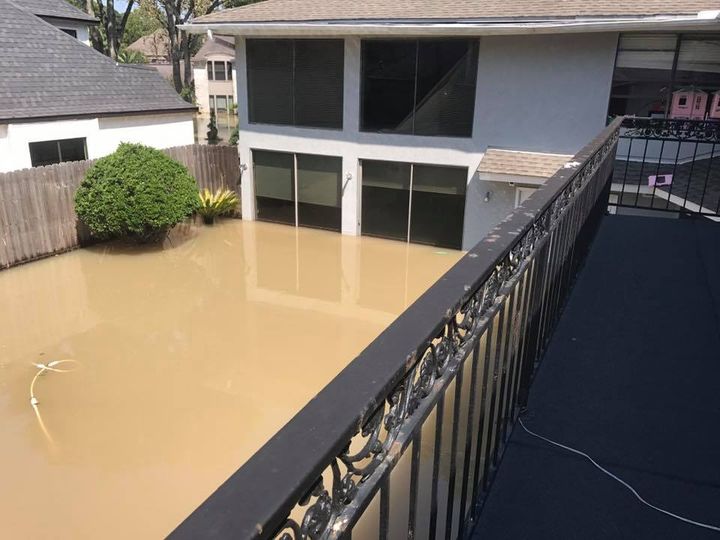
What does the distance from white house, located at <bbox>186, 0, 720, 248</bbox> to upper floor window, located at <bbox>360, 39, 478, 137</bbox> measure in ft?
0.10

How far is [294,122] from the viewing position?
1586 cm

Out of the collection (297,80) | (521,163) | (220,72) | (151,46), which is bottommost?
A: (521,163)

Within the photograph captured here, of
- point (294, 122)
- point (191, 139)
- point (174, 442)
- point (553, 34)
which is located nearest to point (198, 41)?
point (191, 139)

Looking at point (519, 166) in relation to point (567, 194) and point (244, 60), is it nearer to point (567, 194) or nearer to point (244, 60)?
point (244, 60)

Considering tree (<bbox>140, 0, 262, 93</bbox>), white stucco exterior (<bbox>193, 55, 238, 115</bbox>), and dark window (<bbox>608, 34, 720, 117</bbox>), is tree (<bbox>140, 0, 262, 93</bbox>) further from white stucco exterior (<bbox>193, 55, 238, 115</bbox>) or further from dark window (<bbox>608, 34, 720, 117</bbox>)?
dark window (<bbox>608, 34, 720, 117</bbox>)

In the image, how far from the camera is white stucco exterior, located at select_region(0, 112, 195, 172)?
13.7m

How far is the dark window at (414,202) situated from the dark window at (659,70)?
3.86 metres

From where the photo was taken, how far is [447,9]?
14.1 m

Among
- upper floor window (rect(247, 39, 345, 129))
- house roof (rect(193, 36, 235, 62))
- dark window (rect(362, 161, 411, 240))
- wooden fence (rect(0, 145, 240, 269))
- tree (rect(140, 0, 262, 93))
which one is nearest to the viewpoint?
wooden fence (rect(0, 145, 240, 269))

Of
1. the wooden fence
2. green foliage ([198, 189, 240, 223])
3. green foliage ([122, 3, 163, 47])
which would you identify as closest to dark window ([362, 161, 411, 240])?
green foliage ([198, 189, 240, 223])

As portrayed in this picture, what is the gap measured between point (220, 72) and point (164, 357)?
42.9 metres

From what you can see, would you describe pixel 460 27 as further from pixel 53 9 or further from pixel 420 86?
pixel 53 9

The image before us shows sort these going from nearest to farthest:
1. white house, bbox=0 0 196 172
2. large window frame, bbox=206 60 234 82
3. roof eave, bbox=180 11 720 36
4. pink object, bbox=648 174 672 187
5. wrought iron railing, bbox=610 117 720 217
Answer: wrought iron railing, bbox=610 117 720 217
pink object, bbox=648 174 672 187
roof eave, bbox=180 11 720 36
white house, bbox=0 0 196 172
large window frame, bbox=206 60 234 82

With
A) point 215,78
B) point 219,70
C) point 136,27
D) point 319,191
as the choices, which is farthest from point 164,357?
point 136,27
